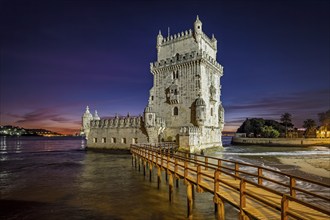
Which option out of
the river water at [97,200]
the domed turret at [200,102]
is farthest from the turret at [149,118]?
the river water at [97,200]

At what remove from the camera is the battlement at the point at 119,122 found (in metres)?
43.5

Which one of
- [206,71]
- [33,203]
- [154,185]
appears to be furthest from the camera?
[206,71]

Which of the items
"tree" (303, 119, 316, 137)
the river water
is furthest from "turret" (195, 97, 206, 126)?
"tree" (303, 119, 316, 137)

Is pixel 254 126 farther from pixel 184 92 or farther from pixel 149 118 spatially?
pixel 149 118

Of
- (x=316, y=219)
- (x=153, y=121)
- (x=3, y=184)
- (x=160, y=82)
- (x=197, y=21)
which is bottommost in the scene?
(x=3, y=184)

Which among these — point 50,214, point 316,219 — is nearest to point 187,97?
point 50,214

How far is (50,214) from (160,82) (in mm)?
33680

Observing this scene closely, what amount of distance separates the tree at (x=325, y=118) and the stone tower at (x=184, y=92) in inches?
2440

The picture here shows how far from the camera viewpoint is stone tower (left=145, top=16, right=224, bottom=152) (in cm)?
3888

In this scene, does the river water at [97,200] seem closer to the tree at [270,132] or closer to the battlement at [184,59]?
the battlement at [184,59]

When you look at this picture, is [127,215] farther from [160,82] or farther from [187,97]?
[160,82]

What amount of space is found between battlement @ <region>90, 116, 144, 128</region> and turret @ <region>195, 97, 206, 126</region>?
10.2 m

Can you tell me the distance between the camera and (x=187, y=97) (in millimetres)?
40844

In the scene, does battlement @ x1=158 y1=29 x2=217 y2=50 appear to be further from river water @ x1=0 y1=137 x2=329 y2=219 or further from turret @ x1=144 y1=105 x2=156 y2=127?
river water @ x1=0 y1=137 x2=329 y2=219
